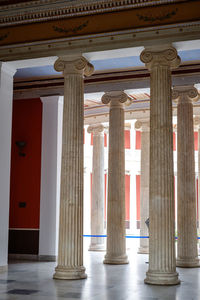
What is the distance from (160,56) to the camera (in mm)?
12289

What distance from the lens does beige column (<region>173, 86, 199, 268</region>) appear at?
15766 mm

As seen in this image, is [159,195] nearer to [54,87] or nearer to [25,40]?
[25,40]

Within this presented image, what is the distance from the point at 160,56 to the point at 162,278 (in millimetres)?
5958

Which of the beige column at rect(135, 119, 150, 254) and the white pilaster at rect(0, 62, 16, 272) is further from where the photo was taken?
the beige column at rect(135, 119, 150, 254)

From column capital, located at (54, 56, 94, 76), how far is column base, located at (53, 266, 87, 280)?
5645 mm

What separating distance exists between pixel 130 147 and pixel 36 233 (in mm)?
15289

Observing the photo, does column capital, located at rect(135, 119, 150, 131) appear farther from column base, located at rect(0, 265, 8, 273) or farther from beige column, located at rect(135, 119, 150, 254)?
column base, located at rect(0, 265, 8, 273)

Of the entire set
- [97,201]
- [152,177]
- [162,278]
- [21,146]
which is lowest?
[162,278]

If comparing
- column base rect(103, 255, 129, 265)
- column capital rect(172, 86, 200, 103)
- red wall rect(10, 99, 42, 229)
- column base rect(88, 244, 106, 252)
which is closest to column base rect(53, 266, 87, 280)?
column base rect(103, 255, 129, 265)

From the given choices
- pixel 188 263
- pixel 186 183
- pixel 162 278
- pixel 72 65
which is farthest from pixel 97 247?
pixel 72 65

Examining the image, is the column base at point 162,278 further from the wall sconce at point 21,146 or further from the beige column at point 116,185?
the wall sconce at point 21,146

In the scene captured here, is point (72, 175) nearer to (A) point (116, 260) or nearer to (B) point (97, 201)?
(A) point (116, 260)

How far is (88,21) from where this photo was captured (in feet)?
41.7

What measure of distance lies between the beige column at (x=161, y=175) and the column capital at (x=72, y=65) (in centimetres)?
177
